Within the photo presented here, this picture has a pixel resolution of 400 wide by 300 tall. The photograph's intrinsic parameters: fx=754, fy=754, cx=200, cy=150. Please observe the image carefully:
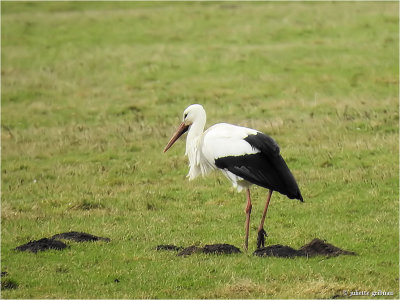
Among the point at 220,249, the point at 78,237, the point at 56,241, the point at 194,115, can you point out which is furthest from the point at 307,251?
the point at 56,241

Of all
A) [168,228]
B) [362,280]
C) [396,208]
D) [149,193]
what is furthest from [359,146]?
[362,280]

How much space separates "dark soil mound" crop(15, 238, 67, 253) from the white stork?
2229 mm

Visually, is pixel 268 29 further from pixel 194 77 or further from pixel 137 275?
pixel 137 275

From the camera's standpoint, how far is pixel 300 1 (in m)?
39.2

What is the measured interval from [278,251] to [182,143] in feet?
26.3

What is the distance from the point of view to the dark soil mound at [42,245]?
10148 millimetres

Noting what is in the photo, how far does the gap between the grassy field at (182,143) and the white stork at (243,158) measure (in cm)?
88

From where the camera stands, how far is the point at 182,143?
17250 mm

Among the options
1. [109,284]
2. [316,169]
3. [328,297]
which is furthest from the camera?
[316,169]

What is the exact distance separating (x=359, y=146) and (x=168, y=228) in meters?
5.69

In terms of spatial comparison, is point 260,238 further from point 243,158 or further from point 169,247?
point 169,247

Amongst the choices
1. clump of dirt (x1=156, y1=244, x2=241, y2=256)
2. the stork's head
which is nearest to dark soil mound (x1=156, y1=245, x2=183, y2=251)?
clump of dirt (x1=156, y1=244, x2=241, y2=256)

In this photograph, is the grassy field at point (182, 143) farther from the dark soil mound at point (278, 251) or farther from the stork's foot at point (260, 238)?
the stork's foot at point (260, 238)

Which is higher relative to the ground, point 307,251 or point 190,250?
point 307,251
